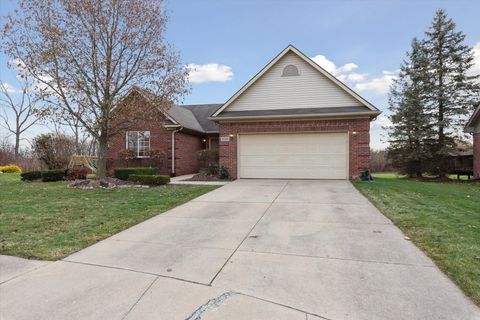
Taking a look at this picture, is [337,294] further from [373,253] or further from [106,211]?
[106,211]

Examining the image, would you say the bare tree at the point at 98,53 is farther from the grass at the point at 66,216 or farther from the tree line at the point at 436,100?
the tree line at the point at 436,100

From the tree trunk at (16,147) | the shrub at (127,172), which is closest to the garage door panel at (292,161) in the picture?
the shrub at (127,172)

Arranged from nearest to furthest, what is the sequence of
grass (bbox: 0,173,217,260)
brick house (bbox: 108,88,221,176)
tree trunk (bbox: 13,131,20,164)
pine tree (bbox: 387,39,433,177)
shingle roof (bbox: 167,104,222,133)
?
1. grass (bbox: 0,173,217,260)
2. brick house (bbox: 108,88,221,176)
3. pine tree (bbox: 387,39,433,177)
4. shingle roof (bbox: 167,104,222,133)
5. tree trunk (bbox: 13,131,20,164)

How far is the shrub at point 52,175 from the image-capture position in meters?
13.7

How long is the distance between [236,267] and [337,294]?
1.23 meters

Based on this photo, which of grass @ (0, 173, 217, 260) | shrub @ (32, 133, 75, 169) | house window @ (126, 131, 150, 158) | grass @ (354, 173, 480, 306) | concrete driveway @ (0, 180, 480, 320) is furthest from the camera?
house window @ (126, 131, 150, 158)

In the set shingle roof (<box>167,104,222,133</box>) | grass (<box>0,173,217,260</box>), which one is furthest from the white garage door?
shingle roof (<box>167,104,222,133</box>)

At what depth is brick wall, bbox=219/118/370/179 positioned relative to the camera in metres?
12.4

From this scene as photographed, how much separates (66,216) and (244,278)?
4.91 meters

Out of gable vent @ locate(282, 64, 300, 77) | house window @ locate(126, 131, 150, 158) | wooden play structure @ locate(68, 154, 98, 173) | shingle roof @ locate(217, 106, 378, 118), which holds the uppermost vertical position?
gable vent @ locate(282, 64, 300, 77)

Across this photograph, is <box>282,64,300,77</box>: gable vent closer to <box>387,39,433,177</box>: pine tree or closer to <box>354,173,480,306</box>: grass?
<box>354,173,480,306</box>: grass

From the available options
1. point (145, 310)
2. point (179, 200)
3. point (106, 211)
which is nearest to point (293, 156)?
point (179, 200)

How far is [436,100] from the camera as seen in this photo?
17.4 meters

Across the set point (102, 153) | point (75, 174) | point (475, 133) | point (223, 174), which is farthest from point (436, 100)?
point (75, 174)
